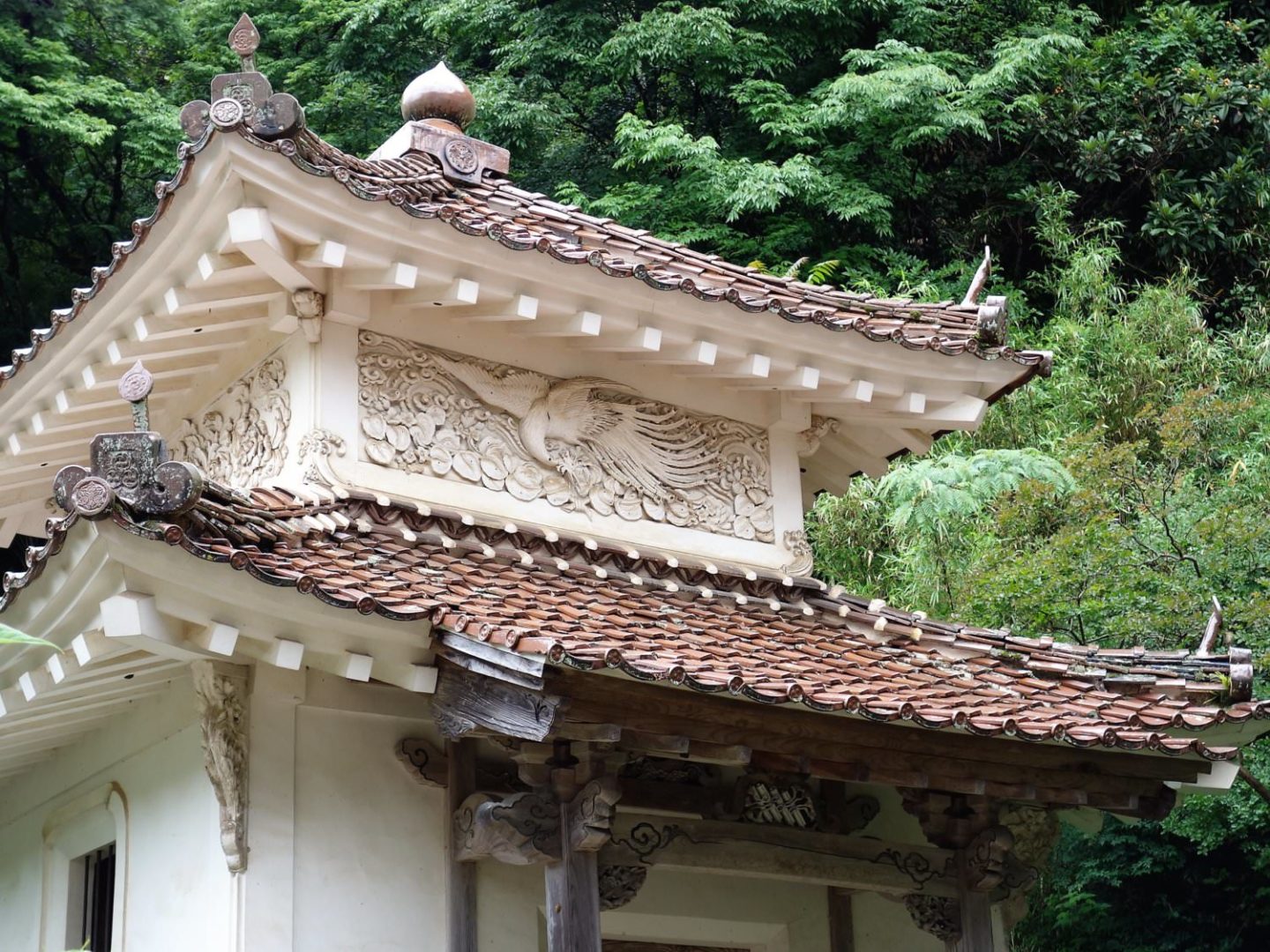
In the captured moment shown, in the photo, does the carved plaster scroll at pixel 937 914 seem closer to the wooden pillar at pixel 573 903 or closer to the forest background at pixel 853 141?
the wooden pillar at pixel 573 903

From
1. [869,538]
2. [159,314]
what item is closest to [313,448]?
[159,314]

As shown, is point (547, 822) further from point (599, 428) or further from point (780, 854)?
point (599, 428)

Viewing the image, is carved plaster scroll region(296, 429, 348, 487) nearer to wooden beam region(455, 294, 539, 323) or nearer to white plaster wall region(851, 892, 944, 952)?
wooden beam region(455, 294, 539, 323)

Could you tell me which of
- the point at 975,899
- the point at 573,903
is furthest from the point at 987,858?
the point at 573,903

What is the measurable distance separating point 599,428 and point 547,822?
2710mm

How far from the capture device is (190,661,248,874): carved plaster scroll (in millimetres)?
6039

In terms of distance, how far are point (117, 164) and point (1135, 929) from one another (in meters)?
16.2

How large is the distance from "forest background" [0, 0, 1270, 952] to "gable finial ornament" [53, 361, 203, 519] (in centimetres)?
1082

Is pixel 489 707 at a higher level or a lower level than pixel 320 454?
lower

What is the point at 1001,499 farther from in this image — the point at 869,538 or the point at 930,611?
the point at 869,538

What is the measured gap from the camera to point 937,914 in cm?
721

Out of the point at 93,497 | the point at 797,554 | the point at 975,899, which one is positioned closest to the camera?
the point at 93,497

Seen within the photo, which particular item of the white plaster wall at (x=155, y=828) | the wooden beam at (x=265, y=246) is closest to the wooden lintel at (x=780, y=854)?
the white plaster wall at (x=155, y=828)

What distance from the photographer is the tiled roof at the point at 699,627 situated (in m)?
5.53
